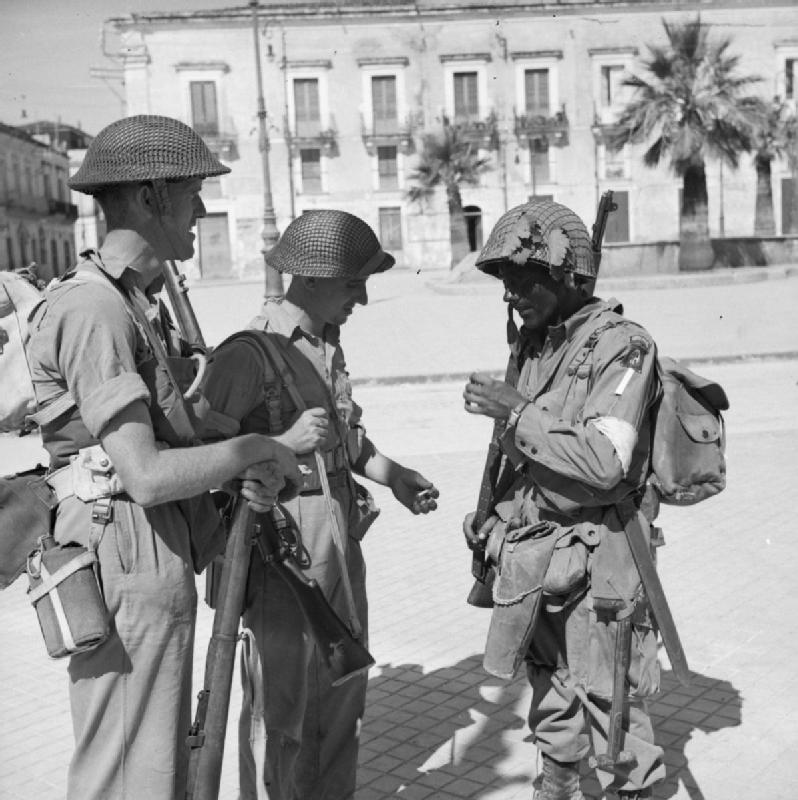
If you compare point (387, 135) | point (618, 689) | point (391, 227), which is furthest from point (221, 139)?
point (618, 689)

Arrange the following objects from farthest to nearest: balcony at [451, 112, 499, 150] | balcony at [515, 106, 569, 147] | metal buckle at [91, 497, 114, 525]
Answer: balcony at [515, 106, 569, 147], balcony at [451, 112, 499, 150], metal buckle at [91, 497, 114, 525]

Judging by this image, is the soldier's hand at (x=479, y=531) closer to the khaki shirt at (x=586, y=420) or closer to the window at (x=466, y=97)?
the khaki shirt at (x=586, y=420)

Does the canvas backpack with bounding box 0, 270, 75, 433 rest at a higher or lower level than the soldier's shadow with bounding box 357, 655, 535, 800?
higher

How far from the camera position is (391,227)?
52.9 m

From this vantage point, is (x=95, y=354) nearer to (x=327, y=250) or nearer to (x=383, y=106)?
(x=327, y=250)

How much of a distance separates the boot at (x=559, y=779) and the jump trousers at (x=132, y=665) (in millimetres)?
1338

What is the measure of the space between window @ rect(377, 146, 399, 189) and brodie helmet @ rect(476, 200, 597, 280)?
164ft

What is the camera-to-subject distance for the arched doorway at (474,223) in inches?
2073

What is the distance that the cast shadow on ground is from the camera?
4012 mm

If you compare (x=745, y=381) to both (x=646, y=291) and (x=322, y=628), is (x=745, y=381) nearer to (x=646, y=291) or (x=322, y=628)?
(x=322, y=628)

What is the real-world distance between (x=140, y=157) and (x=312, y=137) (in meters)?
50.4

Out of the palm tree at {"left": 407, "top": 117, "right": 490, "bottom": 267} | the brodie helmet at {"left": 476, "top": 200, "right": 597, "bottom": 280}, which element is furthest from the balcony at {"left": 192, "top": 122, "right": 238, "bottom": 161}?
the brodie helmet at {"left": 476, "top": 200, "right": 597, "bottom": 280}

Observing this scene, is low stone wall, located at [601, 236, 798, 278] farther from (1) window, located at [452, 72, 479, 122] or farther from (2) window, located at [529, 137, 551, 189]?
(1) window, located at [452, 72, 479, 122]

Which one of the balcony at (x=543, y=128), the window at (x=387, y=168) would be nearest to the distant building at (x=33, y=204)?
the window at (x=387, y=168)
